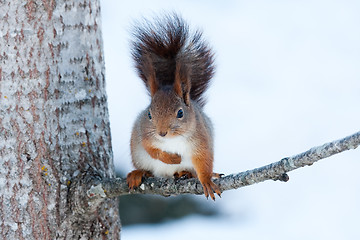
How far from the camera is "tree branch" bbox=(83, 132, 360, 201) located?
3.23ft

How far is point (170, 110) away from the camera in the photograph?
5.11ft

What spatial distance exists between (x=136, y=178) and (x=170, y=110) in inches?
8.5

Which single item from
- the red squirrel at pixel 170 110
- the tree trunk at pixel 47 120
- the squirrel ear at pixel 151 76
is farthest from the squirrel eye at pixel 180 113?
the tree trunk at pixel 47 120

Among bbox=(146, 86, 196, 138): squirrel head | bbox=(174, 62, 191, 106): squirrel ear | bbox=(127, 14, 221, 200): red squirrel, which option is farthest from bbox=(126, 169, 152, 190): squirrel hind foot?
bbox=(174, 62, 191, 106): squirrel ear

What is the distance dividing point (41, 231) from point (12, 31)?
453mm

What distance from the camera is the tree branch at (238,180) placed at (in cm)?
98

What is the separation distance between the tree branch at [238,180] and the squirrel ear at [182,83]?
0.93ft

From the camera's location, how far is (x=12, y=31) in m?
1.36

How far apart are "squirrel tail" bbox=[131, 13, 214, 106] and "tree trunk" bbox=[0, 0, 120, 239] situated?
0.65ft

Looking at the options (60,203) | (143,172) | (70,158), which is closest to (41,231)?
(60,203)

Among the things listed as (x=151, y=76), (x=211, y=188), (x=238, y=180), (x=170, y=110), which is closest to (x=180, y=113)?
(x=170, y=110)

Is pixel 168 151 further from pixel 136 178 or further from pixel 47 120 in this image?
pixel 47 120

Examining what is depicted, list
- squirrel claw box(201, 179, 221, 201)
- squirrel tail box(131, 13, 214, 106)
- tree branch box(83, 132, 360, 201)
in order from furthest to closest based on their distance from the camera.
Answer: squirrel tail box(131, 13, 214, 106), squirrel claw box(201, 179, 221, 201), tree branch box(83, 132, 360, 201)

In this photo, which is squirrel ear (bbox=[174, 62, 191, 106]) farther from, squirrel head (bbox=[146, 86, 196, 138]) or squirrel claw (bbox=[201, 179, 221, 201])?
squirrel claw (bbox=[201, 179, 221, 201])
